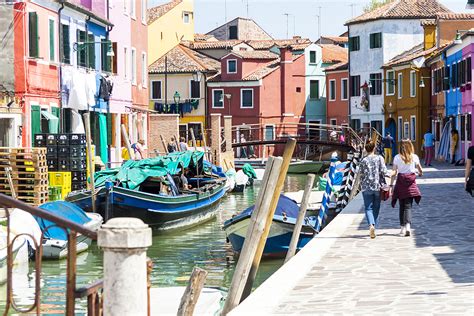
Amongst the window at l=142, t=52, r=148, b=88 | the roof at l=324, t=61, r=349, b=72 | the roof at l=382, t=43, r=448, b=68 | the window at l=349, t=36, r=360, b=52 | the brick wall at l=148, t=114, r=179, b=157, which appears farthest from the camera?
the roof at l=324, t=61, r=349, b=72

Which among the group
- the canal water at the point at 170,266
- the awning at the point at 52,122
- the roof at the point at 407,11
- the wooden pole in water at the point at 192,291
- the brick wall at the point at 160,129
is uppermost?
the roof at the point at 407,11

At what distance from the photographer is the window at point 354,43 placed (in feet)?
232

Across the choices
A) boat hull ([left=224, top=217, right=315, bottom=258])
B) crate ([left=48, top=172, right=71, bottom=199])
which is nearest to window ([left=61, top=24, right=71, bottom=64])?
crate ([left=48, top=172, right=71, bottom=199])

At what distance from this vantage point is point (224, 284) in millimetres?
19172

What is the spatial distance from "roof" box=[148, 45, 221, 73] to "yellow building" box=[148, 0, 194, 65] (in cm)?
191

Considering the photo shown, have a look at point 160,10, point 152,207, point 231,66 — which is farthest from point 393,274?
point 160,10

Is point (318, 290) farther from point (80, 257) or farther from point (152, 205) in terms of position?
point (152, 205)

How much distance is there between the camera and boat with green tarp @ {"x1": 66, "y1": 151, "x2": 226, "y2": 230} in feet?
87.2

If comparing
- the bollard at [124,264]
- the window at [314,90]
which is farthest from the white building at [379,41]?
the bollard at [124,264]

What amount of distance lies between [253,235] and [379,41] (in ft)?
185

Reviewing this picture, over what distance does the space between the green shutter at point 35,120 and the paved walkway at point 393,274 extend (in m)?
11.8

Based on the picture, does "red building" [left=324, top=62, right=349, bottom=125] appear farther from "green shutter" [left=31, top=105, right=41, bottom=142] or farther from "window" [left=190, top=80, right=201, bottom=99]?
"green shutter" [left=31, top=105, right=41, bottom=142]

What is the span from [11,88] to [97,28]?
1012 centimetres

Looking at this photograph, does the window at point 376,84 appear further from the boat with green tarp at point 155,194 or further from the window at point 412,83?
the boat with green tarp at point 155,194
